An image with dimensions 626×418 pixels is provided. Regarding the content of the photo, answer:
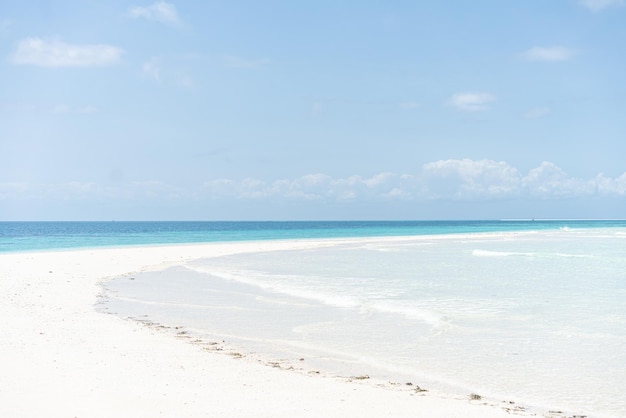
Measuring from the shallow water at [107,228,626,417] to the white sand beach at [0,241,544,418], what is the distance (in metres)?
1.04

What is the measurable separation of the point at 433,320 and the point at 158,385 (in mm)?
8132

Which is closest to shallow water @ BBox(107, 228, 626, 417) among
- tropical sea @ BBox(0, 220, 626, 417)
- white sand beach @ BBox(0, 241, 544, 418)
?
tropical sea @ BBox(0, 220, 626, 417)

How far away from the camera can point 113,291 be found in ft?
69.0

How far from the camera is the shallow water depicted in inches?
382

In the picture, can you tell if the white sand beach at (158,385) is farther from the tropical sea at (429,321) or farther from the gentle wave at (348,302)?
the gentle wave at (348,302)

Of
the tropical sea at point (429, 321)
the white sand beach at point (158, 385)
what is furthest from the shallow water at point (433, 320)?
the white sand beach at point (158, 385)

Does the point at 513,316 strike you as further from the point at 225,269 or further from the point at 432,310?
the point at 225,269

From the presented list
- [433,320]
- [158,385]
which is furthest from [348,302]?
[158,385]

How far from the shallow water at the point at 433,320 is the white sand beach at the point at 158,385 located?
104cm

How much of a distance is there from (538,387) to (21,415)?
7.10 meters

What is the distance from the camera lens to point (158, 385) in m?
8.56

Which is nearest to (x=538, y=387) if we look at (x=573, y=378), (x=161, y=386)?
(x=573, y=378)

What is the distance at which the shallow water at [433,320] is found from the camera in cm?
970

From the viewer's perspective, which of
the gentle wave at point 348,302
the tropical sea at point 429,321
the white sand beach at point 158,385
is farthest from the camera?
the gentle wave at point 348,302
